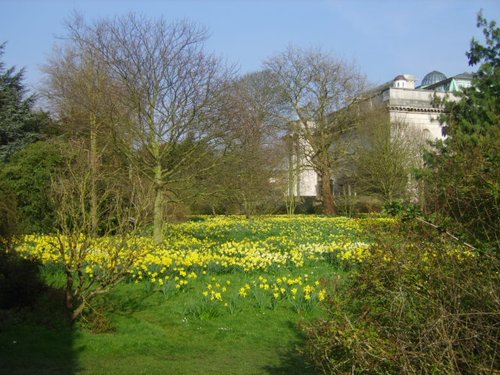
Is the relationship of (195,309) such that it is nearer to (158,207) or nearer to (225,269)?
(225,269)

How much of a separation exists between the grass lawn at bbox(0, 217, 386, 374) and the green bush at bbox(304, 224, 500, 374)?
808 mm

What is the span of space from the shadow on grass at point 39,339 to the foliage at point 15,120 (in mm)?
22604

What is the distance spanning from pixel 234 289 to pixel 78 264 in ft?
10.0

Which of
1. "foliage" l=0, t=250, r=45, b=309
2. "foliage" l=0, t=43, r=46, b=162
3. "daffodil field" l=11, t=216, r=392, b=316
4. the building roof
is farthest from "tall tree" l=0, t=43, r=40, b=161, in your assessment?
the building roof

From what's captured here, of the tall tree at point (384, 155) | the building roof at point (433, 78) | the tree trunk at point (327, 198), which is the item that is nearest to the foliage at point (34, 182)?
the tall tree at point (384, 155)

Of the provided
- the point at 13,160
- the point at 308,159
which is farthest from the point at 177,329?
the point at 308,159

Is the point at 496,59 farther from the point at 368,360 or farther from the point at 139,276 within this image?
the point at 368,360

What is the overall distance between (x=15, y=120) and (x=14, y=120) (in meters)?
0.05

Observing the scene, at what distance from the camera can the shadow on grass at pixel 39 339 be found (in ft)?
20.2

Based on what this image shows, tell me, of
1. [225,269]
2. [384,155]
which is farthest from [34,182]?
[384,155]

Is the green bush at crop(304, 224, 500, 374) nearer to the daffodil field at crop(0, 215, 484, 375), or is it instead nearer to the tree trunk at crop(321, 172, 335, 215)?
the daffodil field at crop(0, 215, 484, 375)

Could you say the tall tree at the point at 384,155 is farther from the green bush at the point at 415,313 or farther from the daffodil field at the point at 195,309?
the green bush at the point at 415,313

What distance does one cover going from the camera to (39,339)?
710cm

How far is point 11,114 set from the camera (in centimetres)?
2983
